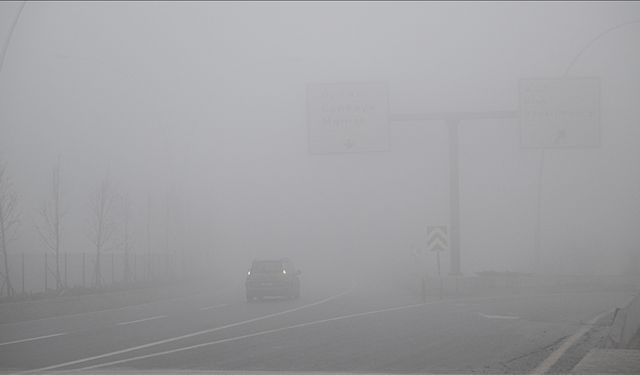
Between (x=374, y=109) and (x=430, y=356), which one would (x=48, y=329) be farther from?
(x=374, y=109)

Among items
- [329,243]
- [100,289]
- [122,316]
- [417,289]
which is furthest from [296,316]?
[329,243]

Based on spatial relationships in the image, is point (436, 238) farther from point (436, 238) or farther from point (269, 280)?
point (269, 280)

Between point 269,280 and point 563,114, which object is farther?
point 269,280

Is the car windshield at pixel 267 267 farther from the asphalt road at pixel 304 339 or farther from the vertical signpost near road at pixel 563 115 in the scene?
the vertical signpost near road at pixel 563 115

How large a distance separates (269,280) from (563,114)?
13.1 meters

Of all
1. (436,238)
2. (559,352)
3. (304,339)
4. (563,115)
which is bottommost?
(304,339)

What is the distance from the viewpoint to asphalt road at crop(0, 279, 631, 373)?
1358 cm

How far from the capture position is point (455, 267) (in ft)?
131

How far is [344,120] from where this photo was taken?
33.1m

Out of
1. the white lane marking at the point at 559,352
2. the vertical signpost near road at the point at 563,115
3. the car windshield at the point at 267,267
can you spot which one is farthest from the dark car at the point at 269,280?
the white lane marking at the point at 559,352

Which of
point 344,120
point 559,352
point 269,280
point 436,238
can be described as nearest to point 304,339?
point 559,352

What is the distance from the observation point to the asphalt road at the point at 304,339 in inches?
535

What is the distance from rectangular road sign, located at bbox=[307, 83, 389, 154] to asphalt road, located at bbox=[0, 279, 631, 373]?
739 centimetres

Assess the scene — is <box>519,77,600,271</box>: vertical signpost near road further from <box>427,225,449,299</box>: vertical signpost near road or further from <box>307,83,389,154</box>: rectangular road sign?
<box>307,83,389,154</box>: rectangular road sign
